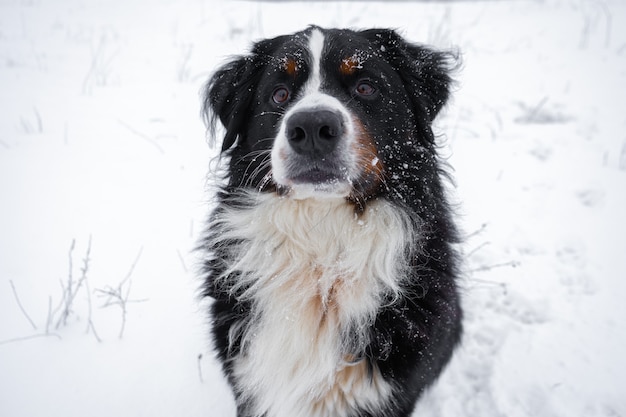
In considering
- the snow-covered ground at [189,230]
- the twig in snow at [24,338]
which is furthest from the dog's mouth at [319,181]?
the twig in snow at [24,338]

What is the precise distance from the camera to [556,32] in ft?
27.5

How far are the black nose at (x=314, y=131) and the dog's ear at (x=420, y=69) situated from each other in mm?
855

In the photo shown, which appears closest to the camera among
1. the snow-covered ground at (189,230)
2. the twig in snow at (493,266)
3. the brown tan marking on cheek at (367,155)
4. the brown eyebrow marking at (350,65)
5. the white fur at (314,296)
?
the brown tan marking on cheek at (367,155)

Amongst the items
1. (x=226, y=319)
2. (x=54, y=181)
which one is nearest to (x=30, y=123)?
(x=54, y=181)

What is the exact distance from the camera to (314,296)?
2.08 m

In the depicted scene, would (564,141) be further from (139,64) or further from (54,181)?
(139,64)

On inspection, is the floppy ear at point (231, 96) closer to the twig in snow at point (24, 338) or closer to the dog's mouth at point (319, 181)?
the dog's mouth at point (319, 181)

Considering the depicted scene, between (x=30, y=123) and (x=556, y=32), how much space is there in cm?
1066

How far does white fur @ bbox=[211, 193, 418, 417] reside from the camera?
6.49 ft

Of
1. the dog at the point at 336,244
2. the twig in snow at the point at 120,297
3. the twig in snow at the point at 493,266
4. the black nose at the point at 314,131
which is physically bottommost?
the twig in snow at the point at 493,266

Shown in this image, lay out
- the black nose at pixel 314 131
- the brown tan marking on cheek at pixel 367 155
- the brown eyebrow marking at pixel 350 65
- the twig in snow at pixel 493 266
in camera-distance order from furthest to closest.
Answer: the twig in snow at pixel 493 266
the brown eyebrow marking at pixel 350 65
the brown tan marking on cheek at pixel 367 155
the black nose at pixel 314 131

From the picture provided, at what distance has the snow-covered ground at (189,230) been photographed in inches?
97.7

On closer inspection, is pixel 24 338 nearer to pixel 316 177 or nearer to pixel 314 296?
pixel 314 296

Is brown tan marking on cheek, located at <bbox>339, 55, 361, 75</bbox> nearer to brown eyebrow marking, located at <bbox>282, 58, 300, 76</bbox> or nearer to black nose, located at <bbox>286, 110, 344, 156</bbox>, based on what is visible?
brown eyebrow marking, located at <bbox>282, 58, 300, 76</bbox>
